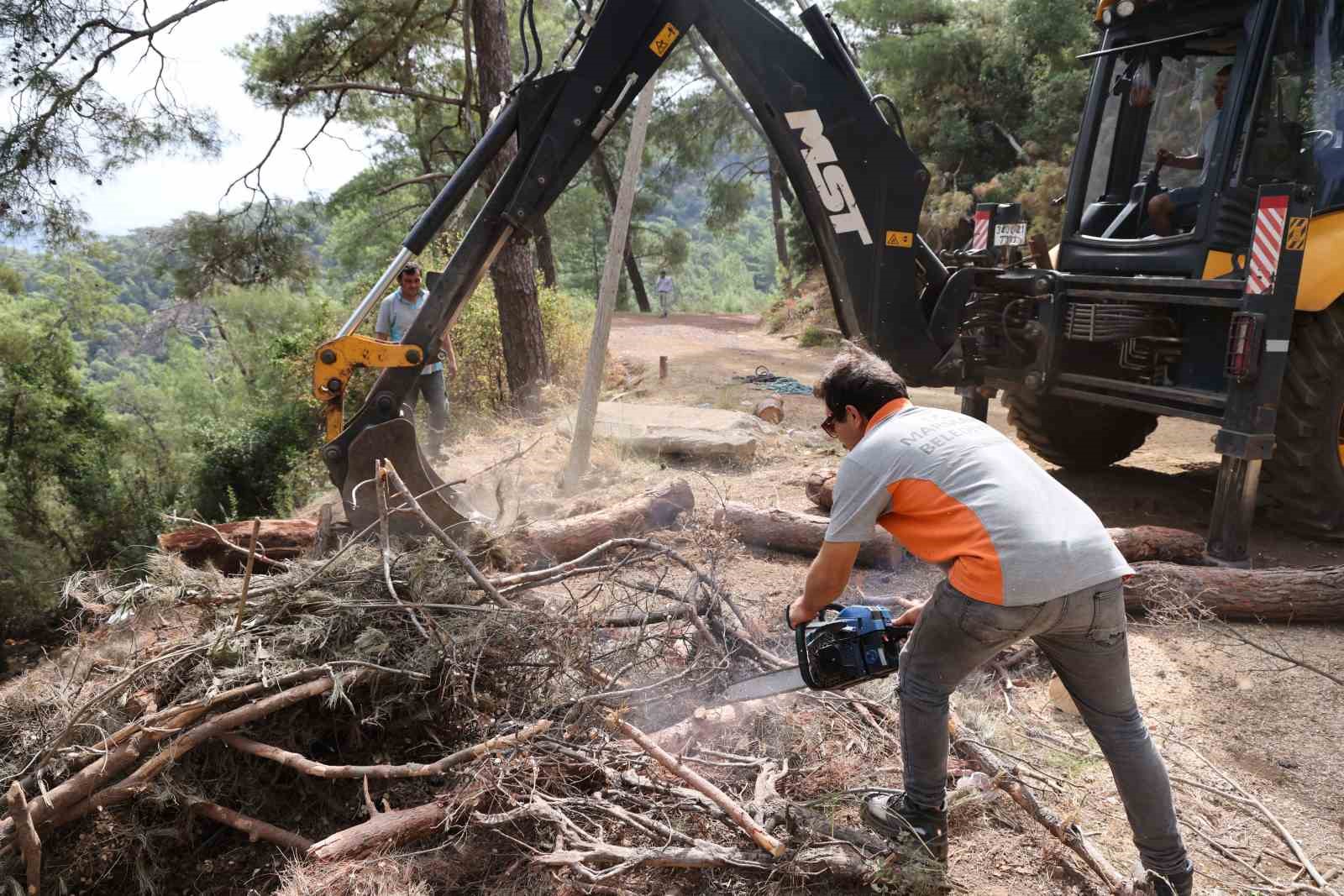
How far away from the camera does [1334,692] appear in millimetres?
3715

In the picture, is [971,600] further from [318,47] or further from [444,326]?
[318,47]

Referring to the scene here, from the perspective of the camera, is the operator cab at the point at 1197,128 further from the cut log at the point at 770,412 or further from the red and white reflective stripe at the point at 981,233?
the cut log at the point at 770,412

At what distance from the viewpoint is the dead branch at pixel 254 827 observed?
9.04 ft

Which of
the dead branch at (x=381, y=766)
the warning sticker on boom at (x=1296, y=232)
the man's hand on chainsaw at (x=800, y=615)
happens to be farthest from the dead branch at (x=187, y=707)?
the warning sticker on boom at (x=1296, y=232)

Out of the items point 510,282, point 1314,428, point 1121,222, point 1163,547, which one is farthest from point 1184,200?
point 510,282

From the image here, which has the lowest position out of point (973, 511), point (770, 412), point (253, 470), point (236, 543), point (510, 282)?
point (253, 470)

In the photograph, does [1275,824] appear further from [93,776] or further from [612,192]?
[612,192]

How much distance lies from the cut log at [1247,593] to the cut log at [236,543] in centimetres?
451

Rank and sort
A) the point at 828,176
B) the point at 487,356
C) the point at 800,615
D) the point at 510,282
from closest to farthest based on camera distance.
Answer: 1. the point at 800,615
2. the point at 828,176
3. the point at 510,282
4. the point at 487,356

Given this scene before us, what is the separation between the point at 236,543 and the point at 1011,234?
5.04 meters

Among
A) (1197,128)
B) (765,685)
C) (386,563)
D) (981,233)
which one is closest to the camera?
(765,685)

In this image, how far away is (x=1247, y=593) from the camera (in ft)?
14.3

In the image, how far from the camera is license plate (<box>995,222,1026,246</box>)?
17.6 ft

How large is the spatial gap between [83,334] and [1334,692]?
2333 cm
